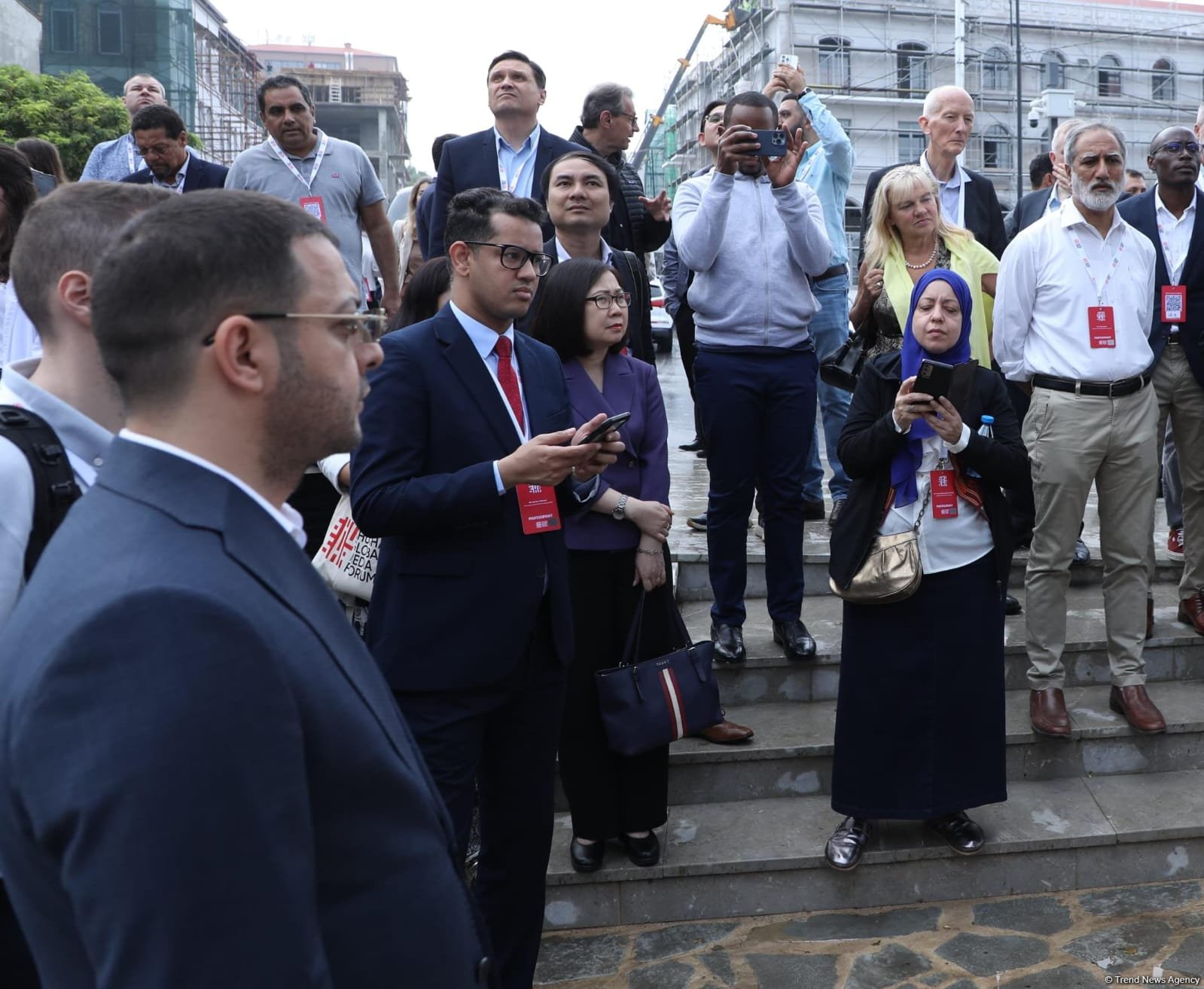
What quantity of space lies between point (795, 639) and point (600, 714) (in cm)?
135

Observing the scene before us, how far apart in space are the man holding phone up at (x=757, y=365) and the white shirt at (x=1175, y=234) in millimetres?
1715

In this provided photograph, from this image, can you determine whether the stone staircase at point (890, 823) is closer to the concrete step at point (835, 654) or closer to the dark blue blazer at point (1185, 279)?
the concrete step at point (835, 654)

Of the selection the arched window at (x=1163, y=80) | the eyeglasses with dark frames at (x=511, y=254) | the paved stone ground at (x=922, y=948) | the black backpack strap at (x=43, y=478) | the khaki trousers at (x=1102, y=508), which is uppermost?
the arched window at (x=1163, y=80)

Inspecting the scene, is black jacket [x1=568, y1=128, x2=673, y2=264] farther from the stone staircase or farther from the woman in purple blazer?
the stone staircase

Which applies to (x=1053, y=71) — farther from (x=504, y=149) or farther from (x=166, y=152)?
(x=166, y=152)

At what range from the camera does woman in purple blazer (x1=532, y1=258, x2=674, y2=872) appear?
13.3ft

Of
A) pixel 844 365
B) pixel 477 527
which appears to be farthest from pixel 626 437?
pixel 844 365

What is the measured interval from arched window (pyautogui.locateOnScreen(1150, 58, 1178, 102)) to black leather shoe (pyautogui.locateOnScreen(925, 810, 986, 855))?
6126 cm

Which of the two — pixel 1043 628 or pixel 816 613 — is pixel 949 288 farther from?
pixel 816 613

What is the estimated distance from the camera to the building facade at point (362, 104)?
308 feet

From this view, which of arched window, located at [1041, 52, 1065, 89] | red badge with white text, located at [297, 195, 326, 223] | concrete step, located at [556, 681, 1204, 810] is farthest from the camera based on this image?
arched window, located at [1041, 52, 1065, 89]

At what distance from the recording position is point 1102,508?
5047 mm

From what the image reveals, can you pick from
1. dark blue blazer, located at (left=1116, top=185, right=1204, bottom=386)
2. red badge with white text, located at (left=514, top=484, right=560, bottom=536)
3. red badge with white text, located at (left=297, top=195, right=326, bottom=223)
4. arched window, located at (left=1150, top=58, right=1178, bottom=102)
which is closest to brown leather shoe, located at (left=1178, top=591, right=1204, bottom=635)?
dark blue blazer, located at (left=1116, top=185, right=1204, bottom=386)

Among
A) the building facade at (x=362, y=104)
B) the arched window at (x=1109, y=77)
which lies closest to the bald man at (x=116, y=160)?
the arched window at (x=1109, y=77)
